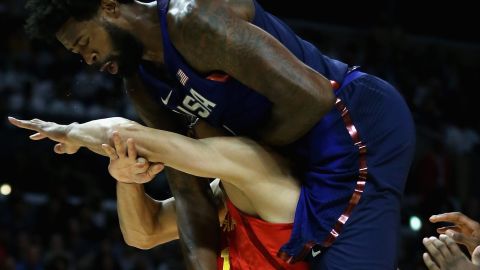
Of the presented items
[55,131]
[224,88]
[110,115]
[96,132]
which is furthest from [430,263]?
[110,115]

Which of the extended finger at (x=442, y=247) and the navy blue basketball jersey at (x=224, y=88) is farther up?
the navy blue basketball jersey at (x=224, y=88)

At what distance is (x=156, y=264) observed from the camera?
25.6ft

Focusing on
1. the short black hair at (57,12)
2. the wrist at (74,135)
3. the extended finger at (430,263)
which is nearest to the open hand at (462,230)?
the extended finger at (430,263)

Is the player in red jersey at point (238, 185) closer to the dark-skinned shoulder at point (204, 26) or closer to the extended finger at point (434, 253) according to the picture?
the dark-skinned shoulder at point (204, 26)

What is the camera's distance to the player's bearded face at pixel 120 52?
343cm

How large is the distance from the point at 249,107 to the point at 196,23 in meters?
0.47

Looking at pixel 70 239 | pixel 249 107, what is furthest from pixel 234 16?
pixel 70 239

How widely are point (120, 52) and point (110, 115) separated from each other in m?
5.03

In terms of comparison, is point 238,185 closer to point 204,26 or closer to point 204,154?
point 204,154

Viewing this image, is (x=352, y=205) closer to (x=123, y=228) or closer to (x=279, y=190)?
(x=279, y=190)

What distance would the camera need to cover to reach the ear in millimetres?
3418

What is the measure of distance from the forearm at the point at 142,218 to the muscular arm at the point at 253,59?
794 mm

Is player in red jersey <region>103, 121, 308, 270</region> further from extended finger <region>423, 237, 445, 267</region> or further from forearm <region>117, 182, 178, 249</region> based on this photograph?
extended finger <region>423, 237, 445, 267</region>

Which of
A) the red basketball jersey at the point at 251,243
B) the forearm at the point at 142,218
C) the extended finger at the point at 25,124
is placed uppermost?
the extended finger at the point at 25,124
